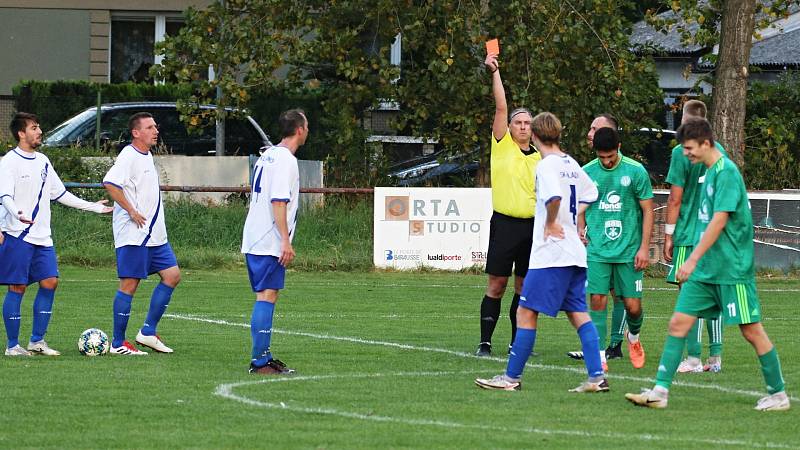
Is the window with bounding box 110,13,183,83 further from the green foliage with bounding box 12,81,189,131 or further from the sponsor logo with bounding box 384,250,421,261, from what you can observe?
the sponsor logo with bounding box 384,250,421,261

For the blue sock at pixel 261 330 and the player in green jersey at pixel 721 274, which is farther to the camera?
the blue sock at pixel 261 330

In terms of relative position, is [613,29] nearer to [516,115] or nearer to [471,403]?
[516,115]

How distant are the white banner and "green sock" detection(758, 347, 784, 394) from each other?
12.0m

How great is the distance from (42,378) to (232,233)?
40.8 feet

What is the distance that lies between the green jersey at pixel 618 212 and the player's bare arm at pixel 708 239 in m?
2.32

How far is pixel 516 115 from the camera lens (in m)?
11.1

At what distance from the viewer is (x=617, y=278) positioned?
10812 millimetres

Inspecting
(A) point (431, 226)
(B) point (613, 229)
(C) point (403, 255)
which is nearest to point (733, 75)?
(A) point (431, 226)

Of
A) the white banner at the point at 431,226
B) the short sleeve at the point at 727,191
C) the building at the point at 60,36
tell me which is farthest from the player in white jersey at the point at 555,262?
the building at the point at 60,36

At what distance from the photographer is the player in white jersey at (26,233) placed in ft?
36.2

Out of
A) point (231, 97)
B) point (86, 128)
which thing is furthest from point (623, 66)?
point (86, 128)

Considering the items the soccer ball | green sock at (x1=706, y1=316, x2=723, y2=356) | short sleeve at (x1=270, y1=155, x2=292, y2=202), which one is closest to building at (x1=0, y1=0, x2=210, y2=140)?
the soccer ball

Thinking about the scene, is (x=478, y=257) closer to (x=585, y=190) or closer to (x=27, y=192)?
(x=27, y=192)

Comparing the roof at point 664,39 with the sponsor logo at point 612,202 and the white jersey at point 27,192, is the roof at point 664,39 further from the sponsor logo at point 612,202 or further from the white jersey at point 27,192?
the white jersey at point 27,192
